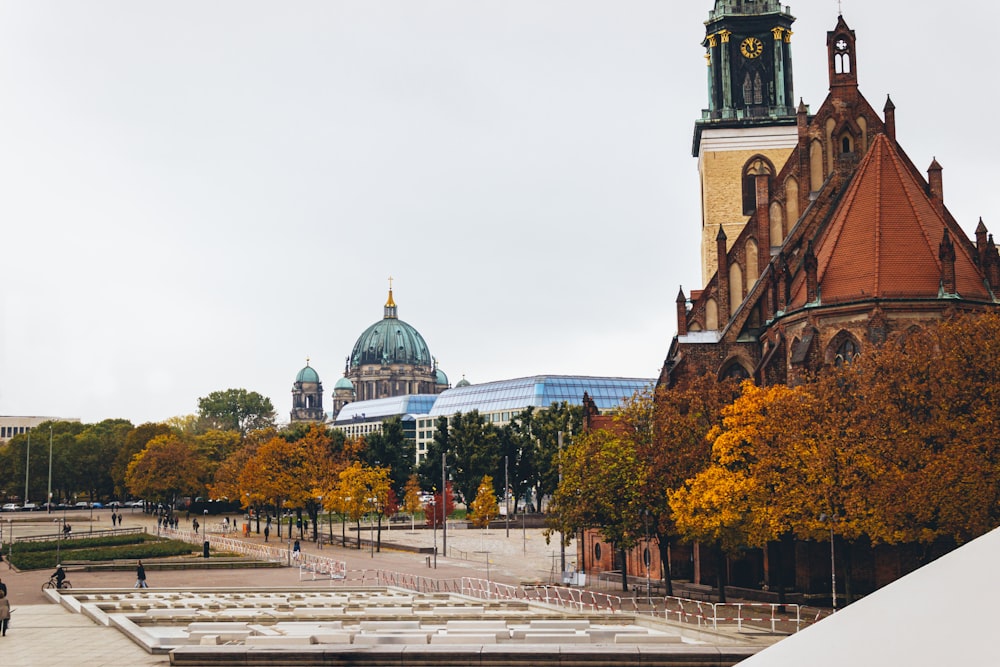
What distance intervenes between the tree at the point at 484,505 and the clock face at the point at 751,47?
43.0 meters

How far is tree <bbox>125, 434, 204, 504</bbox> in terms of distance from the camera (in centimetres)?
10238

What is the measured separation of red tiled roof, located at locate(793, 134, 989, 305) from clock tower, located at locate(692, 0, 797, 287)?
21.5 m

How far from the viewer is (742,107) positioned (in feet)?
233

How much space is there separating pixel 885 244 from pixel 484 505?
53850 mm

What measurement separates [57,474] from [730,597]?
10733 cm

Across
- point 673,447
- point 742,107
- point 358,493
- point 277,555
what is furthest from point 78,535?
point 742,107

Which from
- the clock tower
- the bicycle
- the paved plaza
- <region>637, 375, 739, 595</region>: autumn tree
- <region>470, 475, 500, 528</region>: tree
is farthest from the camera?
<region>470, 475, 500, 528</region>: tree

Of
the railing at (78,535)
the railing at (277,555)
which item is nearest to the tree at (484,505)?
the railing at (277,555)

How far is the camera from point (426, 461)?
102500 mm

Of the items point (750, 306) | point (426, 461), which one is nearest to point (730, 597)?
point (750, 306)

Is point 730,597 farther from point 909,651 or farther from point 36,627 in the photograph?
point 909,651

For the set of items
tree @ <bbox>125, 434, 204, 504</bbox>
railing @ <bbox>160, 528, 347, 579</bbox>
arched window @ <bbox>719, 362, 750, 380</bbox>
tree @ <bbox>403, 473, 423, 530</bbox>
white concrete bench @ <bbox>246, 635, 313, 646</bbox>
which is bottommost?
railing @ <bbox>160, 528, 347, 579</bbox>

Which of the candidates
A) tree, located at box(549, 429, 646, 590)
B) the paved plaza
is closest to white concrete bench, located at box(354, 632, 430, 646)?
the paved plaza

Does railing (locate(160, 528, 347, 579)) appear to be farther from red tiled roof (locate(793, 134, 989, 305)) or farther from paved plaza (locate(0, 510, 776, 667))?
red tiled roof (locate(793, 134, 989, 305))
